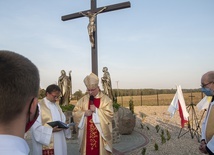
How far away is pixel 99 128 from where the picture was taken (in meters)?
4.25

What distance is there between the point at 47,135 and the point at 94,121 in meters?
0.87

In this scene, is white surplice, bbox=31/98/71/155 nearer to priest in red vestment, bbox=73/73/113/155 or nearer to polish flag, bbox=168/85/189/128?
priest in red vestment, bbox=73/73/113/155

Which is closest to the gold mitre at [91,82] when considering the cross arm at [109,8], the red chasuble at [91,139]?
the red chasuble at [91,139]

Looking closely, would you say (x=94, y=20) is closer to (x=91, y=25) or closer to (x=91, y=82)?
(x=91, y=25)

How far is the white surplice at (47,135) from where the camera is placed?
12.3 ft

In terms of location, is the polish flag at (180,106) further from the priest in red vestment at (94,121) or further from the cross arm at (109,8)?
the priest in red vestment at (94,121)

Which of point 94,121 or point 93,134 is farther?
point 93,134

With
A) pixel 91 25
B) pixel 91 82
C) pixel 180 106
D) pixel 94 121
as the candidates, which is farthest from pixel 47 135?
pixel 180 106

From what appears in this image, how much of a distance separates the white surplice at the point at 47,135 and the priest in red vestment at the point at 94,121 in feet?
1.11

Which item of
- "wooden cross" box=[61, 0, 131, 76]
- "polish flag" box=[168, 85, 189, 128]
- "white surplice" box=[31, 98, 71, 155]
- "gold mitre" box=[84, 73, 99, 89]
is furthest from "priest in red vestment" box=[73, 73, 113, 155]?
"polish flag" box=[168, 85, 189, 128]

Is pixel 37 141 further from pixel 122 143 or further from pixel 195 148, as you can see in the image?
pixel 195 148

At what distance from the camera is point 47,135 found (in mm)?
3748

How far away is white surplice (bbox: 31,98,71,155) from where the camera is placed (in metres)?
3.76

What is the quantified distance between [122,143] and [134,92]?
43930mm
